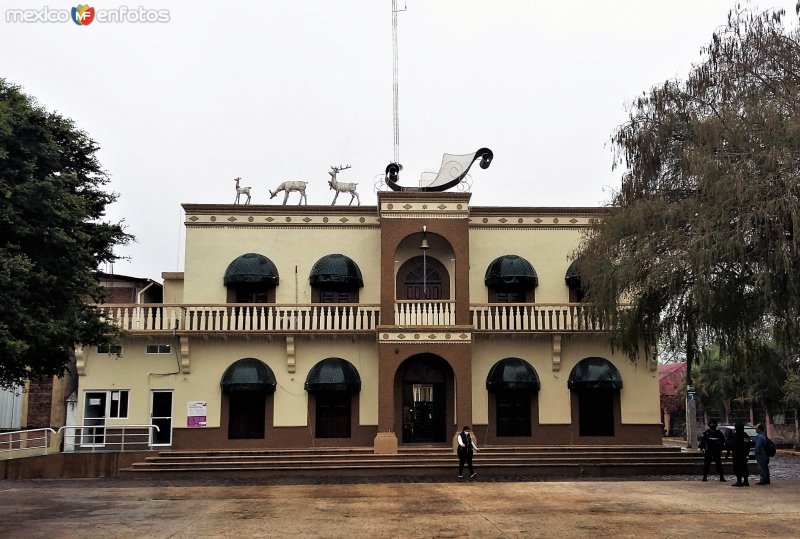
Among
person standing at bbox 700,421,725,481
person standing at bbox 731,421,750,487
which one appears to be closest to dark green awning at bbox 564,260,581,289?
person standing at bbox 700,421,725,481

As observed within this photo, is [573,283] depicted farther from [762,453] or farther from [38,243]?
[38,243]

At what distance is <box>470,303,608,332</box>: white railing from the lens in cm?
2561

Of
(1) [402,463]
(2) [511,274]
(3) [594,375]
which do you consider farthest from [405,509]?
(2) [511,274]

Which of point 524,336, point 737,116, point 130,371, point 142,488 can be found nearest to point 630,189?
point 737,116

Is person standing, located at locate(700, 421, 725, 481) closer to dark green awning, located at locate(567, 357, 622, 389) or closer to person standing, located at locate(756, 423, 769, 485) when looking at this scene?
Answer: person standing, located at locate(756, 423, 769, 485)

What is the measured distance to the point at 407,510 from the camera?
49.7 feet

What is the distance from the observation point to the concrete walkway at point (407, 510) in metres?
12.8

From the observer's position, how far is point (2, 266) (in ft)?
41.5

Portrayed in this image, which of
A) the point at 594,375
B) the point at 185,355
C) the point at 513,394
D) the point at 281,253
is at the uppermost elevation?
the point at 281,253

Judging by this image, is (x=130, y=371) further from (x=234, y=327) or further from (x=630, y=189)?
(x=630, y=189)

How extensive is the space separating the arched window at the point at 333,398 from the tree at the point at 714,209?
8.30m

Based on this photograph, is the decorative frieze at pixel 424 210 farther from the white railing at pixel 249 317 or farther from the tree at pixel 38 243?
the tree at pixel 38 243

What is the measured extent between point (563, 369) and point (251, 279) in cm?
1075

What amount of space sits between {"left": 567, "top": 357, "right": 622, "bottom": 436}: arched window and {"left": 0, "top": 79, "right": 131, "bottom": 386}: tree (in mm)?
15989
